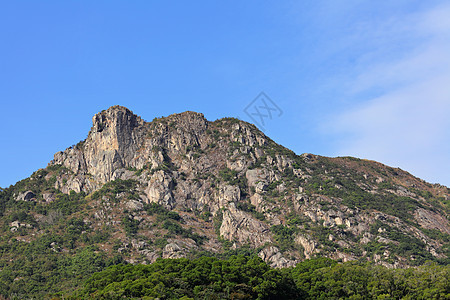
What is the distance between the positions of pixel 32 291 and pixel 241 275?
202ft

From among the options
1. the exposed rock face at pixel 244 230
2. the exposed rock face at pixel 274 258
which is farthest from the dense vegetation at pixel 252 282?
the exposed rock face at pixel 244 230

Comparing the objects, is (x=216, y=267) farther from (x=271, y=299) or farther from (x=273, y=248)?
(x=273, y=248)

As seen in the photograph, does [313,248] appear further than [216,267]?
Yes

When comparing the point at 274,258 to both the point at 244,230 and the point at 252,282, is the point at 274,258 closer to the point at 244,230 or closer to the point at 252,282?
the point at 244,230

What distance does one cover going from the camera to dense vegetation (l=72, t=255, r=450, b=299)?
11956 cm

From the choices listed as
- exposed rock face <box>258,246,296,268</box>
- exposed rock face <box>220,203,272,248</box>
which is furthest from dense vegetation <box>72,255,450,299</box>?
exposed rock face <box>220,203,272,248</box>

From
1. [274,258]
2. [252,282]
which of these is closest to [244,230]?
[274,258]

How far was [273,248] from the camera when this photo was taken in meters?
181

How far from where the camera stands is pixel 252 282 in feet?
424

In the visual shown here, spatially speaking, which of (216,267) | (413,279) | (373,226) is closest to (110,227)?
(216,267)

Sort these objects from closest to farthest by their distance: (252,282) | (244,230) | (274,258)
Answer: (252,282) → (274,258) → (244,230)

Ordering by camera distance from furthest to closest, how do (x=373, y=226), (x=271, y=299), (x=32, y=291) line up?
1. (x=373, y=226)
2. (x=32, y=291)
3. (x=271, y=299)

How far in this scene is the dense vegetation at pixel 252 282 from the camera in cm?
11956

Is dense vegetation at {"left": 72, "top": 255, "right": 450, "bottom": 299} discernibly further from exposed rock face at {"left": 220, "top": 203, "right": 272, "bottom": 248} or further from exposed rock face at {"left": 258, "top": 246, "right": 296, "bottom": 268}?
exposed rock face at {"left": 220, "top": 203, "right": 272, "bottom": 248}
